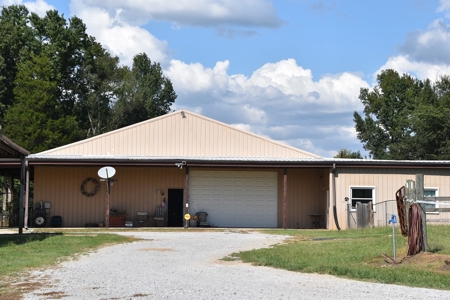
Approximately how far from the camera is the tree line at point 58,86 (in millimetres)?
50156

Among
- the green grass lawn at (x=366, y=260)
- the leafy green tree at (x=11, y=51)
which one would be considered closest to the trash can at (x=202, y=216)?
the green grass lawn at (x=366, y=260)

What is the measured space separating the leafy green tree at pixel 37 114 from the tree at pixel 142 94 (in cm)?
741

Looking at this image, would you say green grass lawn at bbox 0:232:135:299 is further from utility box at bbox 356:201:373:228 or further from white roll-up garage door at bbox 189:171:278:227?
utility box at bbox 356:201:373:228

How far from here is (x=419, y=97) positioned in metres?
64.6

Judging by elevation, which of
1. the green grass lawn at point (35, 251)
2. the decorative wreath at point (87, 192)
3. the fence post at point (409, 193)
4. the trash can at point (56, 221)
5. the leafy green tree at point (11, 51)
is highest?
the leafy green tree at point (11, 51)

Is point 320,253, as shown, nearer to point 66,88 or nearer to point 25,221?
point 25,221

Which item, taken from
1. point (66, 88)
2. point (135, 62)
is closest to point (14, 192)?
point (66, 88)

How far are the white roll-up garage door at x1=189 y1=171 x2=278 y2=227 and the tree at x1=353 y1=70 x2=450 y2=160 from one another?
27514 mm

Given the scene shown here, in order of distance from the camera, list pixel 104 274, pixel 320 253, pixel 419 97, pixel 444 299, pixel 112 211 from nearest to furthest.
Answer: pixel 444 299, pixel 104 274, pixel 320 253, pixel 112 211, pixel 419 97

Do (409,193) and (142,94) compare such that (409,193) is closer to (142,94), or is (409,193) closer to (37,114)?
(37,114)

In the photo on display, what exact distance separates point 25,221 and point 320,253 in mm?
16792

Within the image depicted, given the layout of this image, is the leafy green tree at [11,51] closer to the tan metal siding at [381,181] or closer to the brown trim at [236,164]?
the brown trim at [236,164]

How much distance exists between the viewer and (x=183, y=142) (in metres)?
33.4

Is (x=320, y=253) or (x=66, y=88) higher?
(x=66, y=88)
